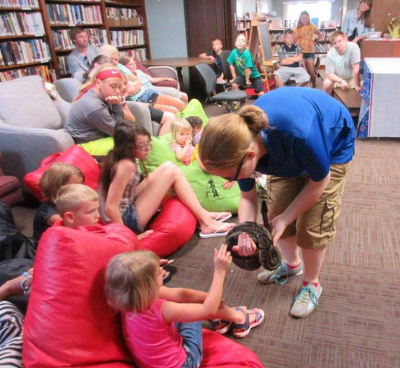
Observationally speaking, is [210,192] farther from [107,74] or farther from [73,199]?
[107,74]

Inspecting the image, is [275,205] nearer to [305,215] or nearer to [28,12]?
[305,215]

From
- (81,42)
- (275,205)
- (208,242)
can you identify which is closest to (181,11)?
(81,42)

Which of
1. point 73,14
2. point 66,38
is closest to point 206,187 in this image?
point 66,38

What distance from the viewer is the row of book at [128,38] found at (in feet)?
19.1

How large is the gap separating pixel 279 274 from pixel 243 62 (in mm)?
4379

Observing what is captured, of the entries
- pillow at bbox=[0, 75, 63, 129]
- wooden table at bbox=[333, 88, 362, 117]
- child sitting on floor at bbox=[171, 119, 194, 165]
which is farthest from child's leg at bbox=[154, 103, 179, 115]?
wooden table at bbox=[333, 88, 362, 117]

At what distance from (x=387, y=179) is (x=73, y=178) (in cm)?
246

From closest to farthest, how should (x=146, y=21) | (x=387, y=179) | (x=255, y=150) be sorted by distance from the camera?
(x=255, y=150) → (x=387, y=179) → (x=146, y=21)

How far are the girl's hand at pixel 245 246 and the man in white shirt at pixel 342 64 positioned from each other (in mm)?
3899

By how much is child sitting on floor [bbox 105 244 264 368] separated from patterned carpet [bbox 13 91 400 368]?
1.28 feet

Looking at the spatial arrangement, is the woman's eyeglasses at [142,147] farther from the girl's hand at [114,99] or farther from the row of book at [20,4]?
the row of book at [20,4]

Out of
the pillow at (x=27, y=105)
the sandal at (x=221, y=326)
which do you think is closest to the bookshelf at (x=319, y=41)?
the pillow at (x=27, y=105)

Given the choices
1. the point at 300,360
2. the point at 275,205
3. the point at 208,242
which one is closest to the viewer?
the point at 300,360

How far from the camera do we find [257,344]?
1.58 m
